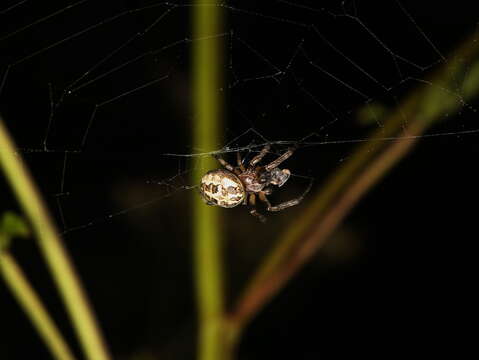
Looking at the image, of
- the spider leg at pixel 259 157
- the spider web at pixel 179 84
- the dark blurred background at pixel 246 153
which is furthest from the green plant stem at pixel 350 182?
the spider leg at pixel 259 157

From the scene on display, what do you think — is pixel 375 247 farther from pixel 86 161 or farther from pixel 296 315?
pixel 86 161

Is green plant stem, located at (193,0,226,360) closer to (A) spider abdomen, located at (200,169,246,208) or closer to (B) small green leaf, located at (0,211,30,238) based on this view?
(A) spider abdomen, located at (200,169,246,208)

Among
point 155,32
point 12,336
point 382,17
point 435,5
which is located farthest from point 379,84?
point 12,336

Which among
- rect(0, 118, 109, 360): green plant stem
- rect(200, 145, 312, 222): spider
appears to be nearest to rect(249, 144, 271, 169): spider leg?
rect(200, 145, 312, 222): spider

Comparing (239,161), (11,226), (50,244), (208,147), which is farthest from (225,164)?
(11,226)

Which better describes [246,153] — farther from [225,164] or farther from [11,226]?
[11,226]

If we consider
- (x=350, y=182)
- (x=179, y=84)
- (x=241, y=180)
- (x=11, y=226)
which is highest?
(x=179, y=84)
